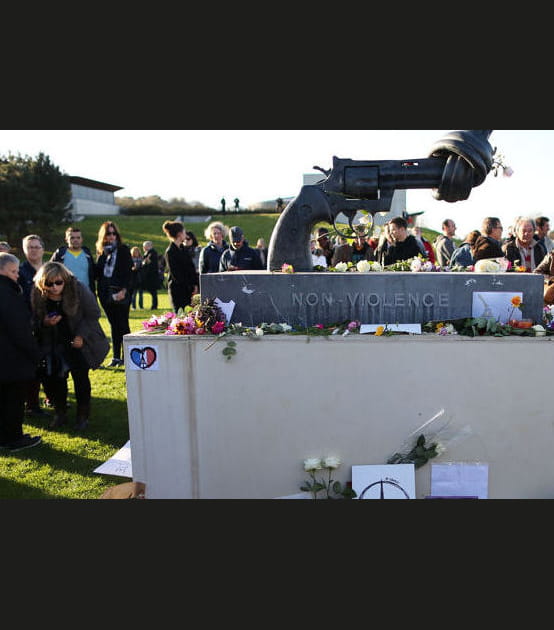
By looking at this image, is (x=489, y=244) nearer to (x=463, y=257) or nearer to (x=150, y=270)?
(x=463, y=257)

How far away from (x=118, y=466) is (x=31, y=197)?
3514 cm

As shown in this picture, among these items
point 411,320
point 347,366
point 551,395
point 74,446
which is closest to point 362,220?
point 411,320

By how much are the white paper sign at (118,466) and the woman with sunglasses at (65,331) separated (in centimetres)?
83

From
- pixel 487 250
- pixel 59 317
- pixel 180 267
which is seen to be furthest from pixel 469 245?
pixel 59 317

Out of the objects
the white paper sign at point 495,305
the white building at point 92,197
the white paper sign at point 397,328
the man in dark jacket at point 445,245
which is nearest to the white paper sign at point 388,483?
the white paper sign at point 397,328

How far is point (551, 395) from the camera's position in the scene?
9.86 ft

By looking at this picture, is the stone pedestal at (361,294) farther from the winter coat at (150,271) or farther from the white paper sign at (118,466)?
the winter coat at (150,271)

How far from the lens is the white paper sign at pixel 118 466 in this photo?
3.76 meters

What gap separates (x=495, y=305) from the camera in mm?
3301

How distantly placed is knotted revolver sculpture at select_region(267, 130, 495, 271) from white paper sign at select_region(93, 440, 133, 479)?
1.99m

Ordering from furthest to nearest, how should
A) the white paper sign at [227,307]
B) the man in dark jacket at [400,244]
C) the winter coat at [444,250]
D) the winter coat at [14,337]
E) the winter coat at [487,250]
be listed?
the winter coat at [444,250]
the man in dark jacket at [400,244]
the winter coat at [487,250]
the winter coat at [14,337]
the white paper sign at [227,307]

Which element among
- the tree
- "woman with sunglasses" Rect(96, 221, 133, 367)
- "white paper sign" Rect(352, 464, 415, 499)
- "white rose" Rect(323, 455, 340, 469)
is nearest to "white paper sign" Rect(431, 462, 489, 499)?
"white paper sign" Rect(352, 464, 415, 499)

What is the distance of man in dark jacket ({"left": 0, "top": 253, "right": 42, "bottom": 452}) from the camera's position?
394cm

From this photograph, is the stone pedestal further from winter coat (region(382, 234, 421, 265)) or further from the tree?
the tree
